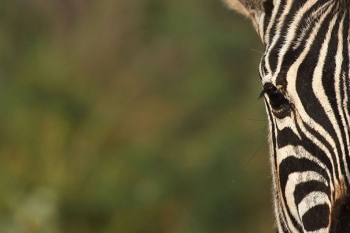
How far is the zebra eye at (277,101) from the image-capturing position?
339cm

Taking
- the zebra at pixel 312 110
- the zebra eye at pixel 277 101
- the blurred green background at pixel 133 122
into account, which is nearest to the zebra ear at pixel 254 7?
the zebra at pixel 312 110

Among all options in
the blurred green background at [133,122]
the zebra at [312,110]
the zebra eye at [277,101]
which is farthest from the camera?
the blurred green background at [133,122]

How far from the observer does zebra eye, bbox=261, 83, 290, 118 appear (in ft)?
11.1

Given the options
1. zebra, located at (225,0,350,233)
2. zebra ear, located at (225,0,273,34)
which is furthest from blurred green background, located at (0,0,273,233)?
zebra, located at (225,0,350,233)

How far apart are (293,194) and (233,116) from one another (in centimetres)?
1126

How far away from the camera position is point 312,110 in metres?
3.25

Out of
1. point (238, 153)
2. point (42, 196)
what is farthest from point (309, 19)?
point (238, 153)

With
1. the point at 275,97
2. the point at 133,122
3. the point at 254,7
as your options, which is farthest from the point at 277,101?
the point at 133,122

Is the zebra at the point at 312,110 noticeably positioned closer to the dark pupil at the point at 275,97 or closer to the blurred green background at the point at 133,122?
the dark pupil at the point at 275,97

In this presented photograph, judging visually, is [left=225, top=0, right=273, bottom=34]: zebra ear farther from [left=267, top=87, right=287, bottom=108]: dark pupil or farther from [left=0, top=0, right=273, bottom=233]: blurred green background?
[left=0, top=0, right=273, bottom=233]: blurred green background

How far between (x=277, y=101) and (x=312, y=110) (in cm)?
23

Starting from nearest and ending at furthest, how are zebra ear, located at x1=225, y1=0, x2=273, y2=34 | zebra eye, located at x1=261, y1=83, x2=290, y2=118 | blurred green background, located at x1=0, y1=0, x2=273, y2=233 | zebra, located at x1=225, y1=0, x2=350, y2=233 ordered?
zebra, located at x1=225, y1=0, x2=350, y2=233 < zebra eye, located at x1=261, y1=83, x2=290, y2=118 < zebra ear, located at x1=225, y1=0, x2=273, y2=34 < blurred green background, located at x1=0, y1=0, x2=273, y2=233

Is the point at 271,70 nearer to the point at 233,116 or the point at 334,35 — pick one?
the point at 334,35

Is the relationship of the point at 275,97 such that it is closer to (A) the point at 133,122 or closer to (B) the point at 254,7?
(B) the point at 254,7
